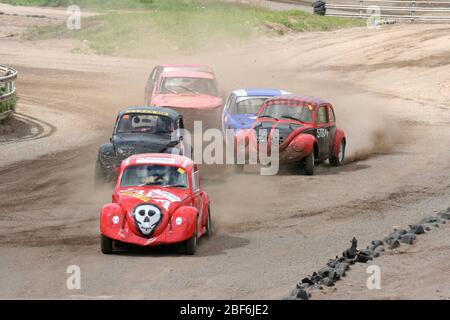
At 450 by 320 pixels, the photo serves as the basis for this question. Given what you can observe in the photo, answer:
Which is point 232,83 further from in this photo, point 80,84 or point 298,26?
point 298,26

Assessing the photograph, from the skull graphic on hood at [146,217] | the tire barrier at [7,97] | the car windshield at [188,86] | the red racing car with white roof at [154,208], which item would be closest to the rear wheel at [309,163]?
the car windshield at [188,86]

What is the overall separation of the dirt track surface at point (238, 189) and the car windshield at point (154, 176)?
103cm

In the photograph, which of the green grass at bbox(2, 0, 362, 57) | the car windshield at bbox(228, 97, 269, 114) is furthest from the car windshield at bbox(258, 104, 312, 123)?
the green grass at bbox(2, 0, 362, 57)

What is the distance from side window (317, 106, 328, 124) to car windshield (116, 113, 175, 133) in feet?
11.4

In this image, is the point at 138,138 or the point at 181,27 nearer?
the point at 138,138

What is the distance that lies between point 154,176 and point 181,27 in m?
37.1

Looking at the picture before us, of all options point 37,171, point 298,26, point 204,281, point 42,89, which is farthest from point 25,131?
point 298,26

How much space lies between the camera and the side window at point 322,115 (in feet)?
80.6

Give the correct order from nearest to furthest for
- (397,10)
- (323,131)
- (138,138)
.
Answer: (138,138) < (323,131) < (397,10)

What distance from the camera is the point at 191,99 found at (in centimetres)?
2853

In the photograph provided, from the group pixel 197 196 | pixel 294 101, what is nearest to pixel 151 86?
pixel 294 101

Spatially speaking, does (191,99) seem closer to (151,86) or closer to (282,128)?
(151,86)

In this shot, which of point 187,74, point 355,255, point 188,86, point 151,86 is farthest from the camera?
point 151,86

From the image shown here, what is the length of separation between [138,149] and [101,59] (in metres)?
28.3
